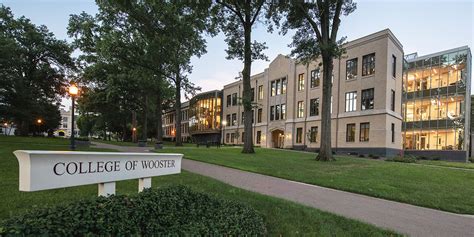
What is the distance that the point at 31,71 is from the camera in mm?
35844

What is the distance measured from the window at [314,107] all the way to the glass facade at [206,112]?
77.2 feet

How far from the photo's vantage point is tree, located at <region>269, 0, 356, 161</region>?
18.4 m

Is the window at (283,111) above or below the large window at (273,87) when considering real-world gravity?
below

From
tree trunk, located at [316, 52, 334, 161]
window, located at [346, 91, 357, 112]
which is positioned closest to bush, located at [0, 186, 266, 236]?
tree trunk, located at [316, 52, 334, 161]

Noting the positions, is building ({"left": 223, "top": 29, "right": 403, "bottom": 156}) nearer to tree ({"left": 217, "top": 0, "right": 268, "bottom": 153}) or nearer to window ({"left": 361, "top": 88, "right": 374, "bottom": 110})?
window ({"left": 361, "top": 88, "right": 374, "bottom": 110})

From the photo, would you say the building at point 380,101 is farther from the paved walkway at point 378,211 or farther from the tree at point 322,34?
the paved walkway at point 378,211

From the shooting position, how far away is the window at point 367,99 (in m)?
31.5

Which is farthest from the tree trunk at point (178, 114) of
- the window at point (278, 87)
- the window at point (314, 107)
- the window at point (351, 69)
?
the window at point (351, 69)

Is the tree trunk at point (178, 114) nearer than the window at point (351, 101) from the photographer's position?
No

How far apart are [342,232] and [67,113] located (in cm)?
15406

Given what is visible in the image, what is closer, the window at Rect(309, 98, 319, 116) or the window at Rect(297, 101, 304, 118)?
the window at Rect(309, 98, 319, 116)

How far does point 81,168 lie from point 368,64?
34.4 metres

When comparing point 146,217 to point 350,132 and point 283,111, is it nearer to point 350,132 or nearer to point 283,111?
point 350,132

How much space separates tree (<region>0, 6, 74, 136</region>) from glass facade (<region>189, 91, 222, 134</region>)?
2415 centimetres
